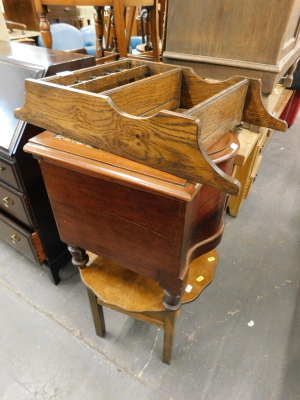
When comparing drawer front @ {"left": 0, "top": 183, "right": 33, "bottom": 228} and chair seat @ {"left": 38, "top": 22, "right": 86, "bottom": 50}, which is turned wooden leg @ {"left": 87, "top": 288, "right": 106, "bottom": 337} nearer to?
drawer front @ {"left": 0, "top": 183, "right": 33, "bottom": 228}

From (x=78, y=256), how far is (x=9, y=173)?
428 millimetres

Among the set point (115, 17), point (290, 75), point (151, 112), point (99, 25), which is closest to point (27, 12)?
point (99, 25)

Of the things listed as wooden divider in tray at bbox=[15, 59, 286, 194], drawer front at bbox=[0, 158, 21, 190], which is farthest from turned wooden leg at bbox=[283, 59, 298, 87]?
drawer front at bbox=[0, 158, 21, 190]

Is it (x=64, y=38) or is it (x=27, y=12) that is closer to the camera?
(x=64, y=38)

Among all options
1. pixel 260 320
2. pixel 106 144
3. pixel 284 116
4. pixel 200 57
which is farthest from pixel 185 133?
pixel 284 116

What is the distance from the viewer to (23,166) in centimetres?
102

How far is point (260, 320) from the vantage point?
1295mm

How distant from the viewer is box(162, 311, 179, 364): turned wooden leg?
2.93ft

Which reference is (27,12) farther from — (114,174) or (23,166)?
(114,174)

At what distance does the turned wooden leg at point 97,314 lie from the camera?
1.01 m

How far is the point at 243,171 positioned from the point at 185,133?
47.3 inches

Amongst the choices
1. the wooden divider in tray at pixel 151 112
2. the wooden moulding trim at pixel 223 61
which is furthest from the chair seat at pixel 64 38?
the wooden divider in tray at pixel 151 112

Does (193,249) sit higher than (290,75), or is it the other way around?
(290,75)

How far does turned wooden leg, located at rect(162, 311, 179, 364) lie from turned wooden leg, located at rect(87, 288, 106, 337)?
0.28 metres
